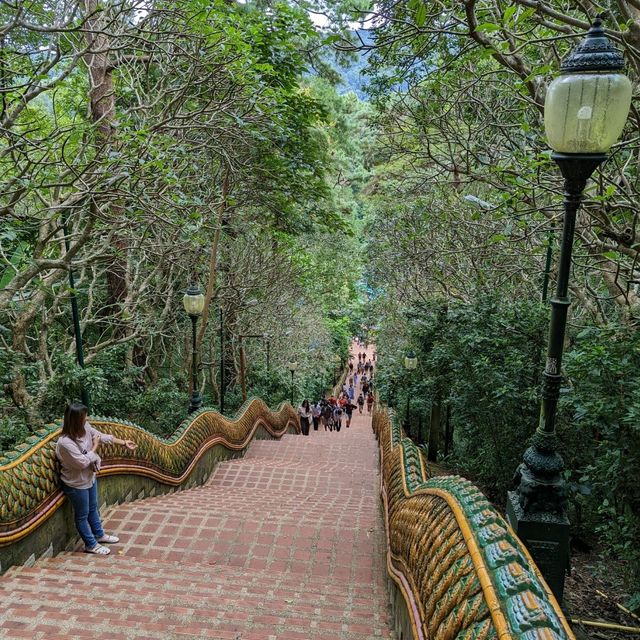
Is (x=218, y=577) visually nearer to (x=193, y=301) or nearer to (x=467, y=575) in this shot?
(x=467, y=575)

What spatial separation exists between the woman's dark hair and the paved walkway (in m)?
1.07

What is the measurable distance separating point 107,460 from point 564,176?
5248 millimetres

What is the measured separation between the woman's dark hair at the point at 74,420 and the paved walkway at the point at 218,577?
1065mm

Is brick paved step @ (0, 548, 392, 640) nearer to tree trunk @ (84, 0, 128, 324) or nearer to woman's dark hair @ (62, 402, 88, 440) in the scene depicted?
woman's dark hair @ (62, 402, 88, 440)

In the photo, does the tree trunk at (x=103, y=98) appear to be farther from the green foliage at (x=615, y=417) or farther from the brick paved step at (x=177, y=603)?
the green foliage at (x=615, y=417)

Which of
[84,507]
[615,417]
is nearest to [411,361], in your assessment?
[615,417]

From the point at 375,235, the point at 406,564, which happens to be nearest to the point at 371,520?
the point at 406,564

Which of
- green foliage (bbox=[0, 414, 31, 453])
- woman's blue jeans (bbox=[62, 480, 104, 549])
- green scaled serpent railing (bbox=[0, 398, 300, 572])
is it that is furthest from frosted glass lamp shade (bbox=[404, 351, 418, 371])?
woman's blue jeans (bbox=[62, 480, 104, 549])

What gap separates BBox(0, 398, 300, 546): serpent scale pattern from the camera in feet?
13.8

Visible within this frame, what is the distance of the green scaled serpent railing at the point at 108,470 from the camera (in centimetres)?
421

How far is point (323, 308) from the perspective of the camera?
24938 mm

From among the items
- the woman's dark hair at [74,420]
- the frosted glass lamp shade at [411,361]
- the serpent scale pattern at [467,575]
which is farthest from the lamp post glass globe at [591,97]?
the frosted glass lamp shade at [411,361]

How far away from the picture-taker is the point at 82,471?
472 cm

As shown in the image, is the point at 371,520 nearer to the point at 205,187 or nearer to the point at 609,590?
the point at 609,590
